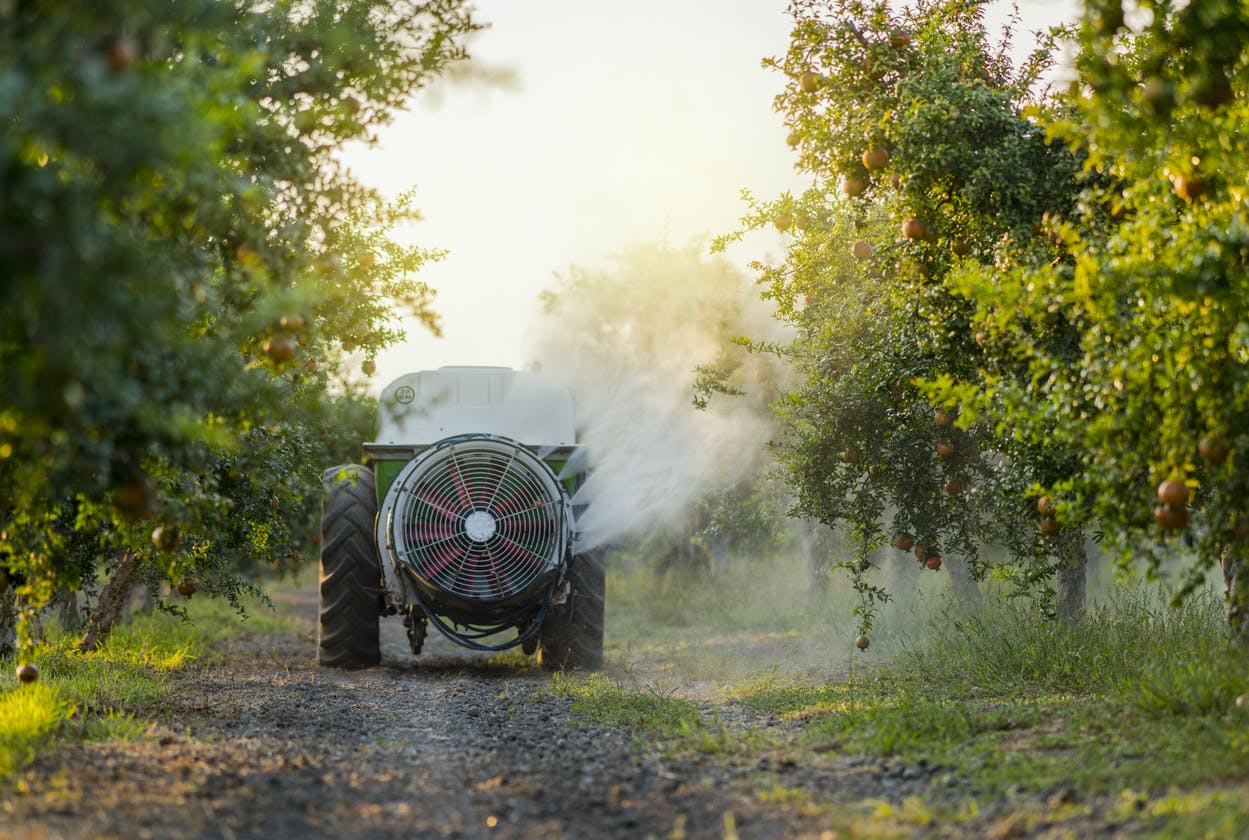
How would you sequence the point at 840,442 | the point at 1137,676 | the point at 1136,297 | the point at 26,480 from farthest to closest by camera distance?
the point at 840,442, the point at 1137,676, the point at 1136,297, the point at 26,480

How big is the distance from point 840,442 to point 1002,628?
1.94 m

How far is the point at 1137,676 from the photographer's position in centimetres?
733

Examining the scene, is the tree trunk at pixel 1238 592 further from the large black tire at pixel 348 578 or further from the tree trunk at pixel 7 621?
the tree trunk at pixel 7 621

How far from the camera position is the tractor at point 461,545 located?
414 inches

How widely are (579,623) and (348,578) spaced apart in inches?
82.4

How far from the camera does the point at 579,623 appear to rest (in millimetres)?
11281

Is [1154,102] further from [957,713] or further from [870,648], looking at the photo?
[870,648]

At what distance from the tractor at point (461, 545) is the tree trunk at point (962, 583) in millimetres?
3851

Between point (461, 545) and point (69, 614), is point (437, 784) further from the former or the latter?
point (69, 614)

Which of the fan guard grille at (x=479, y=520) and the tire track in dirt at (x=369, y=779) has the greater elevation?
the fan guard grille at (x=479, y=520)

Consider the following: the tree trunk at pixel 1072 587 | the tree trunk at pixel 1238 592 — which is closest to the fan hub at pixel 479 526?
the tree trunk at pixel 1072 587

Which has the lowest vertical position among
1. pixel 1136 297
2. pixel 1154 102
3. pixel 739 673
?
pixel 739 673

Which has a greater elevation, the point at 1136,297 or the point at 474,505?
the point at 1136,297

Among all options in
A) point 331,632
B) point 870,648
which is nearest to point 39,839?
point 331,632
